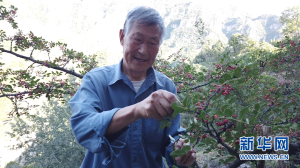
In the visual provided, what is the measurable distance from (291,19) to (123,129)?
106ft

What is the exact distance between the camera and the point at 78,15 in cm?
8100

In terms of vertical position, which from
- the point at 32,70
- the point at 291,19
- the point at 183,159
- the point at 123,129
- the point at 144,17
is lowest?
the point at 183,159

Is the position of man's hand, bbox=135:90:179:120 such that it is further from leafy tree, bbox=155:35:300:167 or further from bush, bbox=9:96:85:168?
bush, bbox=9:96:85:168

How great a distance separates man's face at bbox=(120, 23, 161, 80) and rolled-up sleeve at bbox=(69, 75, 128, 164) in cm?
43

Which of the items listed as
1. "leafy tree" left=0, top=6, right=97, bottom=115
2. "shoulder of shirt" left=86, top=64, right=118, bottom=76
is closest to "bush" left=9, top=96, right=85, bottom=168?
"leafy tree" left=0, top=6, right=97, bottom=115

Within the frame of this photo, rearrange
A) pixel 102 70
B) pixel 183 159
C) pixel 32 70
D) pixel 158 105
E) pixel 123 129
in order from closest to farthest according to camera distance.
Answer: pixel 158 105 → pixel 123 129 → pixel 183 159 → pixel 102 70 → pixel 32 70

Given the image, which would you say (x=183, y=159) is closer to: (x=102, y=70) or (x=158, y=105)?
(x=158, y=105)

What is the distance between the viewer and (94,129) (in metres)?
0.88

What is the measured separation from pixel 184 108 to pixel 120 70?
73 cm

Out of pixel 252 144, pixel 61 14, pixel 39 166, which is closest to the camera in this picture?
pixel 252 144

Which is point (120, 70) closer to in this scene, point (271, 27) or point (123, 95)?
point (123, 95)

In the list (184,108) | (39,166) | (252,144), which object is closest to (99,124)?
(184,108)

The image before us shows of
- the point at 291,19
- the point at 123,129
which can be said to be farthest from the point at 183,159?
the point at 291,19

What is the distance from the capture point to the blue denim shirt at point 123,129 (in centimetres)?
95
